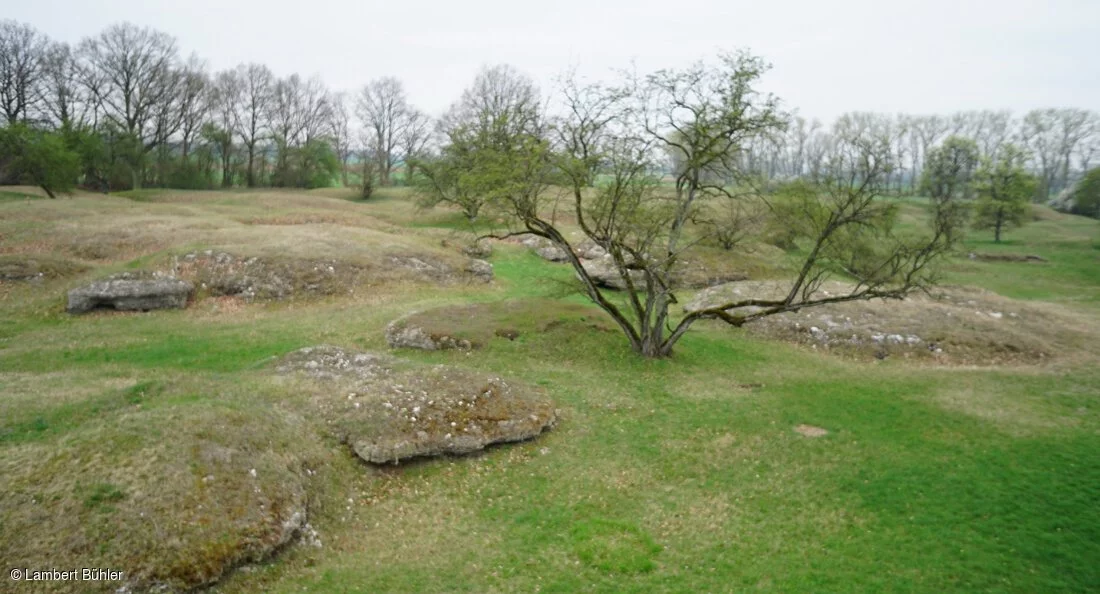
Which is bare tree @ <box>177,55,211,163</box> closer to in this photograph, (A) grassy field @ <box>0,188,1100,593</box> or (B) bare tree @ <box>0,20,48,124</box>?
(B) bare tree @ <box>0,20,48,124</box>

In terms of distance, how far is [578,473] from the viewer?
15.9 meters

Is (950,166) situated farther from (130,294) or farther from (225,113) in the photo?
(225,113)

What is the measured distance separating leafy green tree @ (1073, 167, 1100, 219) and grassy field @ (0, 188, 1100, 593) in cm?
6440

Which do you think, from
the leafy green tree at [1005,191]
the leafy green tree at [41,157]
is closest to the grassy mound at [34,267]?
the leafy green tree at [41,157]

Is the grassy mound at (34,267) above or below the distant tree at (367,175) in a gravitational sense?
below

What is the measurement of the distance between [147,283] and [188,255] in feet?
14.8

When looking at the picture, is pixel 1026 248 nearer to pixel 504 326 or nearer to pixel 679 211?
pixel 679 211

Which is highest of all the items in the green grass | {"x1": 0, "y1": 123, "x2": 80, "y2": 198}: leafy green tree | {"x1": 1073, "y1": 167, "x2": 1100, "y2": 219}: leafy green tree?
{"x1": 1073, "y1": 167, "x2": 1100, "y2": 219}: leafy green tree

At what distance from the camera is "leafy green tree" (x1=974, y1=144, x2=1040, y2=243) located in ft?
202

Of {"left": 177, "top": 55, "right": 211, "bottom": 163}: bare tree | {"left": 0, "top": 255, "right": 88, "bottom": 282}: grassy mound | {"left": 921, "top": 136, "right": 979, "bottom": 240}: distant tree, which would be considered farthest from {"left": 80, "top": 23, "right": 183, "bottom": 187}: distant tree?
{"left": 921, "top": 136, "right": 979, "bottom": 240}: distant tree

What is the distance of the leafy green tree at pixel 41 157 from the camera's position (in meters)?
50.4

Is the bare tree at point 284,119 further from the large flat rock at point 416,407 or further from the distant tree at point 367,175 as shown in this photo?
the large flat rock at point 416,407

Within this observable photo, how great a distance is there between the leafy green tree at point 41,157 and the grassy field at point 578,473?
31333mm

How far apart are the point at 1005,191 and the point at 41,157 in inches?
3521
